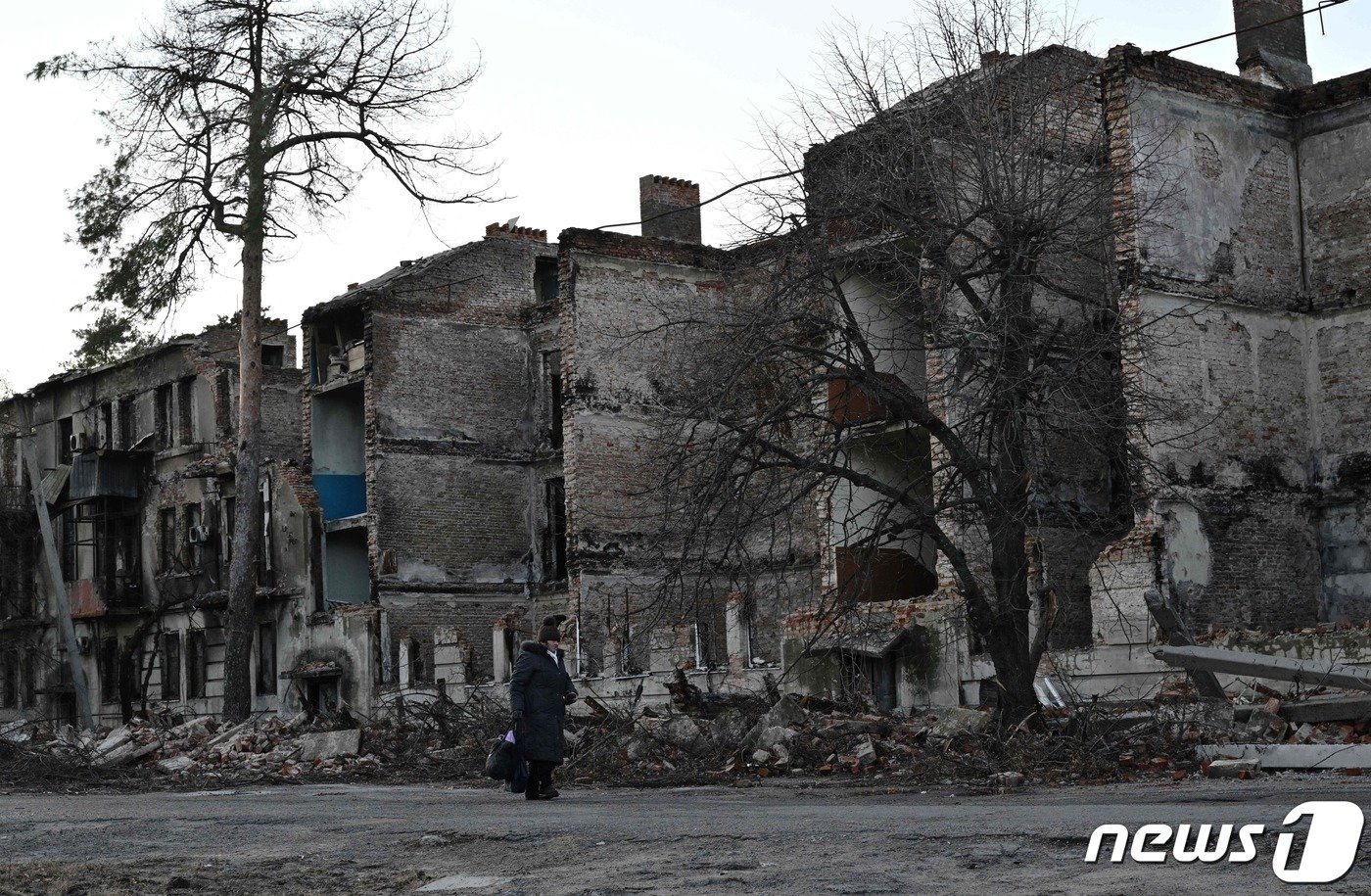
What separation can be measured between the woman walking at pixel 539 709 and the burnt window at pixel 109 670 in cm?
3451

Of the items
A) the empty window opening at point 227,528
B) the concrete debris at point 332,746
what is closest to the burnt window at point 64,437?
the empty window opening at point 227,528

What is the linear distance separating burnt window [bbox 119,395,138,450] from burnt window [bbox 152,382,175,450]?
122 cm

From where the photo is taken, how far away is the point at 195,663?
144 ft

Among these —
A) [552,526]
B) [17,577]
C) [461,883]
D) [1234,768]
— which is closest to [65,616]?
[552,526]

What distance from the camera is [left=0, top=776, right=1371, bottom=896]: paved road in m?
8.07

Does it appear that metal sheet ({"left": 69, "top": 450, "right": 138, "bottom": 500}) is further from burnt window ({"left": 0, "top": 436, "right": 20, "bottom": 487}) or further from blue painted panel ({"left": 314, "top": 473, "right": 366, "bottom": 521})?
blue painted panel ({"left": 314, "top": 473, "right": 366, "bottom": 521})

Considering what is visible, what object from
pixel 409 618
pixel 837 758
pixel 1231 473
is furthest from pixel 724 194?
pixel 409 618

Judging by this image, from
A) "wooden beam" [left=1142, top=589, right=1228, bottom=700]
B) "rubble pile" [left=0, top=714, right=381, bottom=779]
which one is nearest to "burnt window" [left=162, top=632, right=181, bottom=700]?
"rubble pile" [left=0, top=714, right=381, bottom=779]

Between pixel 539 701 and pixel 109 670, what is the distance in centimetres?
3527

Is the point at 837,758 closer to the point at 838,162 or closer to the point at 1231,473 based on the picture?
the point at 838,162

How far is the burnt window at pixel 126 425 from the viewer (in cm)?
4691

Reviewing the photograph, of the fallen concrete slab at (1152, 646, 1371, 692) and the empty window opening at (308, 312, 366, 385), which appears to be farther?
the empty window opening at (308, 312, 366, 385)

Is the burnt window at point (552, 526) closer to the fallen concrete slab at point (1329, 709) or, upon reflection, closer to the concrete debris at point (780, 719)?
the concrete debris at point (780, 719)

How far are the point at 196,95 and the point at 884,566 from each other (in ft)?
49.6
